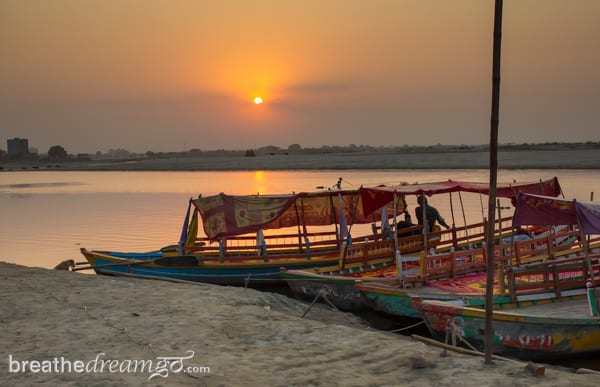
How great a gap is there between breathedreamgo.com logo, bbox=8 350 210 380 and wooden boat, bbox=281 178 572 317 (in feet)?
18.2

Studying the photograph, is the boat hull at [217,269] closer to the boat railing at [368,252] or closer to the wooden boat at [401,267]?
the boat railing at [368,252]

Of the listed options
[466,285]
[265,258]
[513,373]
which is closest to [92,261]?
[265,258]

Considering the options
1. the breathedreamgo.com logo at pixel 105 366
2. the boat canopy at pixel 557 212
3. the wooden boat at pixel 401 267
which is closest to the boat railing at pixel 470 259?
the wooden boat at pixel 401 267

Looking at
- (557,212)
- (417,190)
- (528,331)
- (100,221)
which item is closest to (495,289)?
(528,331)

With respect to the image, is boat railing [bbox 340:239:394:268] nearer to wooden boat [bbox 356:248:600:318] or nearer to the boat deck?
wooden boat [bbox 356:248:600:318]

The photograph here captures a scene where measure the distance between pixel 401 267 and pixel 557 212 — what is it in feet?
11.7

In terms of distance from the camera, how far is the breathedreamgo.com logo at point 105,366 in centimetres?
706

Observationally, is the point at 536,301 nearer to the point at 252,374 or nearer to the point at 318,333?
the point at 318,333

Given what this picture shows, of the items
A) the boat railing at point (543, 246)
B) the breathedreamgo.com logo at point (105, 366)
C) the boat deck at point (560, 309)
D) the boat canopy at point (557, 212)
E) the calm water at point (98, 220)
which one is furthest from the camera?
the calm water at point (98, 220)

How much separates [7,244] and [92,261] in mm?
9802

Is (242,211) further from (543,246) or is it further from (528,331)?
(528,331)

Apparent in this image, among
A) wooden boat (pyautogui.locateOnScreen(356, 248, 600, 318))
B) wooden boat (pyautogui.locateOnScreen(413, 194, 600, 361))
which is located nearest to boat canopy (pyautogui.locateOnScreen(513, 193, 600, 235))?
wooden boat (pyautogui.locateOnScreen(413, 194, 600, 361))

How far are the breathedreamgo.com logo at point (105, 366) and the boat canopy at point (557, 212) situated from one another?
235 inches

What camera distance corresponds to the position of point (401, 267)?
1273 cm
